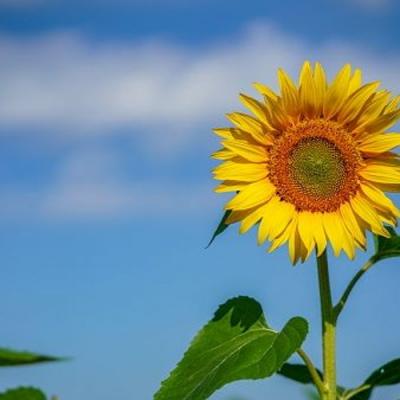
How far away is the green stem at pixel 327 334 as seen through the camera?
2857mm

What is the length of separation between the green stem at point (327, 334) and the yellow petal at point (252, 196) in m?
0.37

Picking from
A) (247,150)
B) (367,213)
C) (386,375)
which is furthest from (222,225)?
(386,375)

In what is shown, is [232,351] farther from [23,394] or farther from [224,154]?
[23,394]

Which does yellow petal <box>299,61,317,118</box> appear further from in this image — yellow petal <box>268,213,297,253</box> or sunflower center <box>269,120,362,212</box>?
yellow petal <box>268,213,297,253</box>

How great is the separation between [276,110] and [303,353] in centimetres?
90

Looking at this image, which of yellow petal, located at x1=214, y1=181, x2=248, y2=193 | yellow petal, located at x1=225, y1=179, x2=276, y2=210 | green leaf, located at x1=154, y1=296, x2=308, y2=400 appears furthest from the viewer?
yellow petal, located at x1=214, y1=181, x2=248, y2=193

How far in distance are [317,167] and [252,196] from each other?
1.15 ft

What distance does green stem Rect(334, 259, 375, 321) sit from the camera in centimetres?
289

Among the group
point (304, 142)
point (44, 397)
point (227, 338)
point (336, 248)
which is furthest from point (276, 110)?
point (44, 397)

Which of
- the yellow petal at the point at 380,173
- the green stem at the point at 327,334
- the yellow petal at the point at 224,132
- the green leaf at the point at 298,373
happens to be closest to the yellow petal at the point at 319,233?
the green stem at the point at 327,334

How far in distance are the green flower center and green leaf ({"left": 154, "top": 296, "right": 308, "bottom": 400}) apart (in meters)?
0.52

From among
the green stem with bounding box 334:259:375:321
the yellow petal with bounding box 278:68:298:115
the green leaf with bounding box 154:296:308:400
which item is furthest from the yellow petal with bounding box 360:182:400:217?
the green leaf with bounding box 154:296:308:400

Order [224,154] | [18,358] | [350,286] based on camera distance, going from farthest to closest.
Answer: [224,154], [350,286], [18,358]

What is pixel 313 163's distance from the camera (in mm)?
3316
